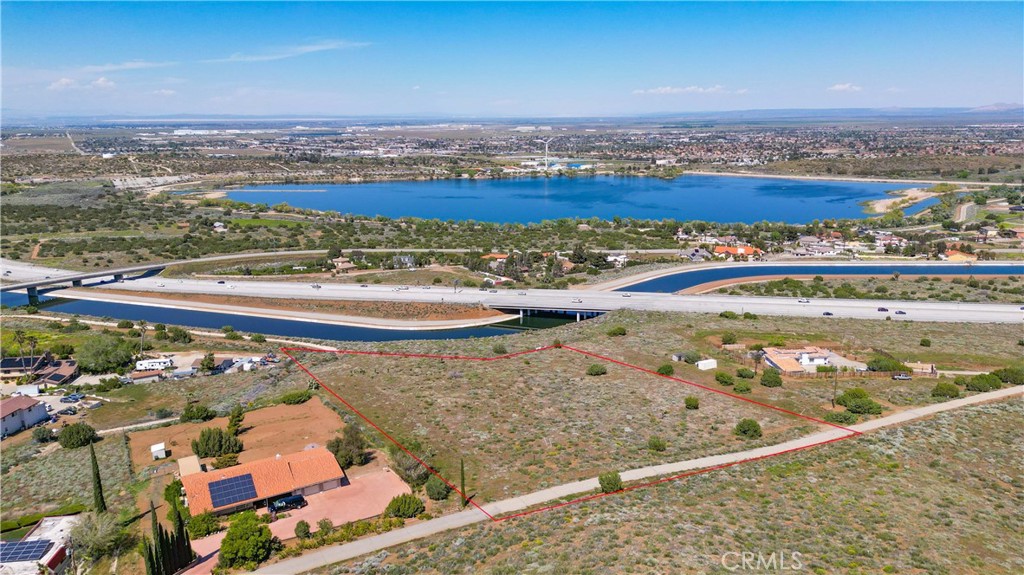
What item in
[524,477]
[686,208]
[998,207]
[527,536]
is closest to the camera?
[527,536]

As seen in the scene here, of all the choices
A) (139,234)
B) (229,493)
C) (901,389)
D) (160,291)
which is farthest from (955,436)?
(139,234)

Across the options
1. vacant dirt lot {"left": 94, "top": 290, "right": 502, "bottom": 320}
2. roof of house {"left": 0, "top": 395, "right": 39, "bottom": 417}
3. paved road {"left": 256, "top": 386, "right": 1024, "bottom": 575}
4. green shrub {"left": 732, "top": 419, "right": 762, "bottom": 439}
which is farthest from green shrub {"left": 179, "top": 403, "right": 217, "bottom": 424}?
green shrub {"left": 732, "top": 419, "right": 762, "bottom": 439}

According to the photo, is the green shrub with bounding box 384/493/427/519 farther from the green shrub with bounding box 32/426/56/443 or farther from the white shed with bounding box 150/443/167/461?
the green shrub with bounding box 32/426/56/443

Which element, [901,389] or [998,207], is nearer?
[901,389]

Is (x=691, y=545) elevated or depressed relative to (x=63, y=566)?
elevated

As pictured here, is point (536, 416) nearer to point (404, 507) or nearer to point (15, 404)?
point (404, 507)

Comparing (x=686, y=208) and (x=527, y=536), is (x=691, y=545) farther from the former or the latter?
(x=686, y=208)

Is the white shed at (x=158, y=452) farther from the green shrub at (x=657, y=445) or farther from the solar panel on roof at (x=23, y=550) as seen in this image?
the green shrub at (x=657, y=445)
